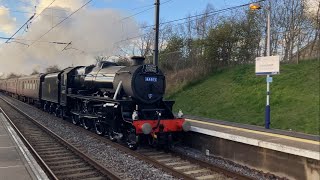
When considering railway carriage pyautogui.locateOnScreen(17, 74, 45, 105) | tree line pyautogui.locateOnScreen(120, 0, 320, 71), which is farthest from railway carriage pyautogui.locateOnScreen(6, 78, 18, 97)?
tree line pyautogui.locateOnScreen(120, 0, 320, 71)

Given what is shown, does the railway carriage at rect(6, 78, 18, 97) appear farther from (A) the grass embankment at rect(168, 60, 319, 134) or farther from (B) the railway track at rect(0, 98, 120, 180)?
(B) the railway track at rect(0, 98, 120, 180)

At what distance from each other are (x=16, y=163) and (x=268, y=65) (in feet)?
27.9

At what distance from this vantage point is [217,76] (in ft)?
76.5

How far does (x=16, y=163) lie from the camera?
8375 mm

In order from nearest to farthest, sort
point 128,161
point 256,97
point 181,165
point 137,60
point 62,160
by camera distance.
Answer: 1. point 181,165
2. point 128,161
3. point 62,160
4. point 137,60
5. point 256,97

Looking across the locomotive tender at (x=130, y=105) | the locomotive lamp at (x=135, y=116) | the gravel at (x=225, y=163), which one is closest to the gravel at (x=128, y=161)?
the gravel at (x=225, y=163)

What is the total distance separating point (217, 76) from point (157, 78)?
12.0 metres

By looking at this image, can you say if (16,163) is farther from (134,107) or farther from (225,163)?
(225,163)

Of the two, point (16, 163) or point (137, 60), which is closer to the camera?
point (16, 163)

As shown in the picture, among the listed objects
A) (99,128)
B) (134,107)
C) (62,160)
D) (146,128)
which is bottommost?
(62,160)

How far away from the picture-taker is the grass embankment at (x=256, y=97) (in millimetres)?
13914

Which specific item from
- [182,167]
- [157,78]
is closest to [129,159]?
[182,167]

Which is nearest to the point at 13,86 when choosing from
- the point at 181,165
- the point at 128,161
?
the point at 128,161

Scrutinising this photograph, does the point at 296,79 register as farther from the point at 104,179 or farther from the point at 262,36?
the point at 104,179
